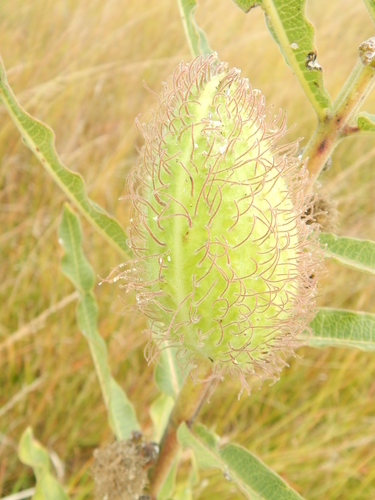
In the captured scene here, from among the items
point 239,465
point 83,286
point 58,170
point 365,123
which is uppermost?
point 58,170

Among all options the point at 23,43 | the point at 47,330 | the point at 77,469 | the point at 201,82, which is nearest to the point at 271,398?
the point at 77,469

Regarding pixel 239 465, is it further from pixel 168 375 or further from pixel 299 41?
pixel 299 41

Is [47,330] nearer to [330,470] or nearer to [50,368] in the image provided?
[50,368]

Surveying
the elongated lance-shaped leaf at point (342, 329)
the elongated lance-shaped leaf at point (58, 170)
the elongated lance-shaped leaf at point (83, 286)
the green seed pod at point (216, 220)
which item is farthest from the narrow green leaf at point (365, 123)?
the elongated lance-shaped leaf at point (83, 286)

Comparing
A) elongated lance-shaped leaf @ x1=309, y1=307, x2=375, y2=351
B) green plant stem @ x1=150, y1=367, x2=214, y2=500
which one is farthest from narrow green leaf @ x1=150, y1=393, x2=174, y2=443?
elongated lance-shaped leaf @ x1=309, y1=307, x2=375, y2=351

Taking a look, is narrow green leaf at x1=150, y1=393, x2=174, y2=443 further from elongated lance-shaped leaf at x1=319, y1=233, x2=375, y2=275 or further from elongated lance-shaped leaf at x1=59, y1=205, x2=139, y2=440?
elongated lance-shaped leaf at x1=319, y1=233, x2=375, y2=275

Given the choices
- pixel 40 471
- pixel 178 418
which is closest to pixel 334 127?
pixel 178 418
